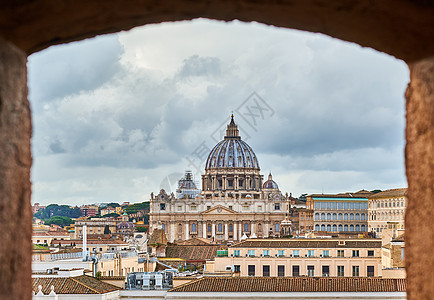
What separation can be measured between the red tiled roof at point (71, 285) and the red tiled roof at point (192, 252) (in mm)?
29058

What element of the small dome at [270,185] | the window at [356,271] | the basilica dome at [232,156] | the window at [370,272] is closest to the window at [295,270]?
the window at [356,271]

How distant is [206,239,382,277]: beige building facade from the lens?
124 ft

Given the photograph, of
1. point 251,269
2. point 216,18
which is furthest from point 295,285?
point 216,18

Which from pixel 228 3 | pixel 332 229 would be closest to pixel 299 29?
pixel 228 3

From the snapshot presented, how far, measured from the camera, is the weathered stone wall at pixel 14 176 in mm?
2943

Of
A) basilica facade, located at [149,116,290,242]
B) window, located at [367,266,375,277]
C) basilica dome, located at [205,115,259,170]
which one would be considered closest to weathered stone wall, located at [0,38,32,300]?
window, located at [367,266,375,277]

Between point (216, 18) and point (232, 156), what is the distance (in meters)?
121

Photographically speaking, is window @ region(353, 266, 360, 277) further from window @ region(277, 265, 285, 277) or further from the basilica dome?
the basilica dome

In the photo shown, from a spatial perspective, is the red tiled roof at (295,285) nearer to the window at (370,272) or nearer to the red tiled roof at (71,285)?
the red tiled roof at (71,285)

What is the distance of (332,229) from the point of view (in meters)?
95.6

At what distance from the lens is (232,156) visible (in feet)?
406

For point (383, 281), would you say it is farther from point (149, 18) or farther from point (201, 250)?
point (201, 250)

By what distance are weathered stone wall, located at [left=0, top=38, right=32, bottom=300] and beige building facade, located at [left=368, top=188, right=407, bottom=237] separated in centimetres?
7486

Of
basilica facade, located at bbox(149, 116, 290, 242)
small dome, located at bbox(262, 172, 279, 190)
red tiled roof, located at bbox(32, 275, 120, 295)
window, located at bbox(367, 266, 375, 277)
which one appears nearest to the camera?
red tiled roof, located at bbox(32, 275, 120, 295)
